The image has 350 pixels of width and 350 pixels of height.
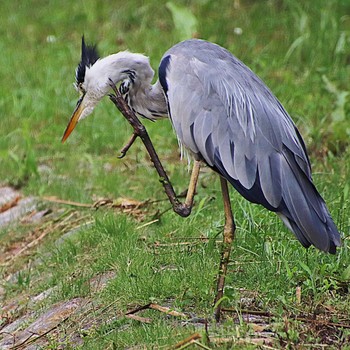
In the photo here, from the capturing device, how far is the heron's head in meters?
5.49

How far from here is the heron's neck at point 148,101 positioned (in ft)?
18.2

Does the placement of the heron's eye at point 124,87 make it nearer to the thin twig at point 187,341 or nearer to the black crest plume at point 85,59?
the black crest plume at point 85,59

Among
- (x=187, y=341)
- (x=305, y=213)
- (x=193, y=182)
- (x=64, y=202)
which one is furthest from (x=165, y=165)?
(x=187, y=341)

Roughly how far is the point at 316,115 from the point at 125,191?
203 centimetres

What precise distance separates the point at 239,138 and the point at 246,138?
37mm

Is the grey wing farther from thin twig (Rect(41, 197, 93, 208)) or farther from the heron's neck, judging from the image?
thin twig (Rect(41, 197, 93, 208))

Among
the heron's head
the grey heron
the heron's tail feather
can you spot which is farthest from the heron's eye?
the heron's tail feather

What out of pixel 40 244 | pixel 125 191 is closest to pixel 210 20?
pixel 125 191

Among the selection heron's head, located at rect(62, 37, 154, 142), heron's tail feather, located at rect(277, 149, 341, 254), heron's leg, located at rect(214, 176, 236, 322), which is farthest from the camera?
heron's head, located at rect(62, 37, 154, 142)

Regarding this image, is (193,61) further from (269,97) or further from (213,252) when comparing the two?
(213,252)

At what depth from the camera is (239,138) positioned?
4.85m

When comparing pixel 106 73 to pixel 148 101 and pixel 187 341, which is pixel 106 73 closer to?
pixel 148 101

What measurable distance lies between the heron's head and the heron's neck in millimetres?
43

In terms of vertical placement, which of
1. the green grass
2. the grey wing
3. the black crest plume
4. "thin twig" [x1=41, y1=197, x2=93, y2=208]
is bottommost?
"thin twig" [x1=41, y1=197, x2=93, y2=208]
